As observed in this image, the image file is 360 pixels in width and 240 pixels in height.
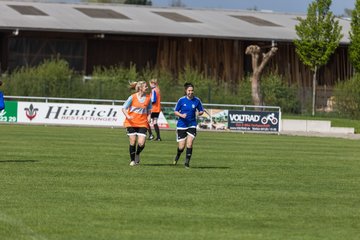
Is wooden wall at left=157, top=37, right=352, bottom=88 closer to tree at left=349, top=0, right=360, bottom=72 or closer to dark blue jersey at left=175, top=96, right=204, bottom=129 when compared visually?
tree at left=349, top=0, right=360, bottom=72

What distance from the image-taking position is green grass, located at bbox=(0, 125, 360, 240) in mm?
12945

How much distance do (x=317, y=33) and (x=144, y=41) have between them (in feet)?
35.2

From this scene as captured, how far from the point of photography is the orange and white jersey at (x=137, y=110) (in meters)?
22.9

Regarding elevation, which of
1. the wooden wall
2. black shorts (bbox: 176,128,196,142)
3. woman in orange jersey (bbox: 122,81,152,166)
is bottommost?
black shorts (bbox: 176,128,196,142)

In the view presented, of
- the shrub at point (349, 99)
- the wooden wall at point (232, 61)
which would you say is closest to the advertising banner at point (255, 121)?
the shrub at point (349, 99)

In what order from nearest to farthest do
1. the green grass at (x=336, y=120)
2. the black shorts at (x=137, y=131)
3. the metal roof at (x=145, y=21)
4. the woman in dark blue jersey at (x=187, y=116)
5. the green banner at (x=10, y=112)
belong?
the black shorts at (x=137, y=131) < the woman in dark blue jersey at (x=187, y=116) < the green banner at (x=10, y=112) < the green grass at (x=336, y=120) < the metal roof at (x=145, y=21)

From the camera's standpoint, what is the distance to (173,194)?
670 inches

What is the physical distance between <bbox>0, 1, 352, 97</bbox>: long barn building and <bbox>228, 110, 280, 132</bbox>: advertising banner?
1363 cm

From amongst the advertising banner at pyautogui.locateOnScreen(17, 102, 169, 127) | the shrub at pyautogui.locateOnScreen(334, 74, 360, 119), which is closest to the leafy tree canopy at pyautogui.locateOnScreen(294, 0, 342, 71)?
the shrub at pyautogui.locateOnScreen(334, 74, 360, 119)

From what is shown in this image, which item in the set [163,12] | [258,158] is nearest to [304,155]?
[258,158]

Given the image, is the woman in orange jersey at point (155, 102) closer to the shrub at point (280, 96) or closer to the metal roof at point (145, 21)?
the shrub at point (280, 96)

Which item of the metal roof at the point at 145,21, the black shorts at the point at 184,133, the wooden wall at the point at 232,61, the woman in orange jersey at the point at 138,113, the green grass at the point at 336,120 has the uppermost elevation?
the metal roof at the point at 145,21

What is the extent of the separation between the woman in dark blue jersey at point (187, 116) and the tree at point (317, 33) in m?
33.2

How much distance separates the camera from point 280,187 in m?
19.0
